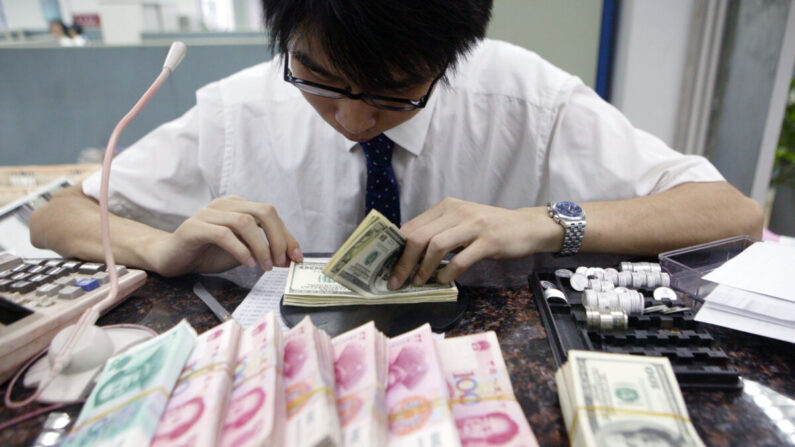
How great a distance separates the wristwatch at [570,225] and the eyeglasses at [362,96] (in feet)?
1.09

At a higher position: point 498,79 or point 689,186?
point 498,79

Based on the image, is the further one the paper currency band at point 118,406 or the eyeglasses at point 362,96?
the eyeglasses at point 362,96

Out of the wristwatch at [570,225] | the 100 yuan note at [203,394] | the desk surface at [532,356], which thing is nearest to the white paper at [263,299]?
the desk surface at [532,356]

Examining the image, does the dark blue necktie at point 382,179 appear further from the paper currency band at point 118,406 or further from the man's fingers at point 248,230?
the paper currency band at point 118,406

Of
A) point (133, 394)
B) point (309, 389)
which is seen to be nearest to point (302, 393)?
point (309, 389)

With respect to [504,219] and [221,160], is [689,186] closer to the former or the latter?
[504,219]

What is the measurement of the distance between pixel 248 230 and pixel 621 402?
0.59m

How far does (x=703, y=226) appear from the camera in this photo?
3.13 ft

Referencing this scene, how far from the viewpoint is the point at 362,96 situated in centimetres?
75

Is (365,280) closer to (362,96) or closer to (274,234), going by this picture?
(274,234)

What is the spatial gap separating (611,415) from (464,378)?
0.47 ft

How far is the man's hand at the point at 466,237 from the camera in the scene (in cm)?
75

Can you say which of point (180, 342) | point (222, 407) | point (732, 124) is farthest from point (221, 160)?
point (732, 124)

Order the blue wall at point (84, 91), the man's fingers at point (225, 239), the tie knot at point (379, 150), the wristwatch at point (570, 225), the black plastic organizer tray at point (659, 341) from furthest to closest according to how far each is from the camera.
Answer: the blue wall at point (84, 91), the tie knot at point (379, 150), the wristwatch at point (570, 225), the man's fingers at point (225, 239), the black plastic organizer tray at point (659, 341)
